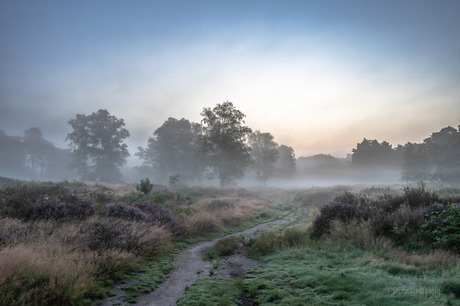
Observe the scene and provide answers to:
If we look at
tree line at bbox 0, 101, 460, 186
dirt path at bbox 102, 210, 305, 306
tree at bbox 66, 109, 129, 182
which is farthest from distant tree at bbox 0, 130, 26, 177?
dirt path at bbox 102, 210, 305, 306

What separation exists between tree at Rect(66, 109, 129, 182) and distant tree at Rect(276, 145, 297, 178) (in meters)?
55.7

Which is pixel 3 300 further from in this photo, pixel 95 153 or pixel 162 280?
pixel 95 153

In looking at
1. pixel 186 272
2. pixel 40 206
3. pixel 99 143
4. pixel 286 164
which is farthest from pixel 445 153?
pixel 99 143

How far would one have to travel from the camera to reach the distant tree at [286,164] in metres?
90.6

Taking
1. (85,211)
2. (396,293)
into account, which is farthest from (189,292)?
(85,211)

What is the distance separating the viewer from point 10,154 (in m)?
79.8

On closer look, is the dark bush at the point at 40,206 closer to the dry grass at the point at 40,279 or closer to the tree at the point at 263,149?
the dry grass at the point at 40,279

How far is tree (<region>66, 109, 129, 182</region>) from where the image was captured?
184ft

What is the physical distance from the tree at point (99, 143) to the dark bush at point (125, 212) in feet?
164

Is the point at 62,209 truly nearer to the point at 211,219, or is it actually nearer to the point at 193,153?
the point at 211,219

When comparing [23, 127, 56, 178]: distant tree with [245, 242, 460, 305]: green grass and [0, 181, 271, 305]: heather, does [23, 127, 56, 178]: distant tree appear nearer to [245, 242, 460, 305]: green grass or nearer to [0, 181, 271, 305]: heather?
[0, 181, 271, 305]: heather

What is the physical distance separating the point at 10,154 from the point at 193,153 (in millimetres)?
66555

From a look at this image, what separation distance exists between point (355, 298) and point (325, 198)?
2786 centimetres

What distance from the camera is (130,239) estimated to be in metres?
9.45
